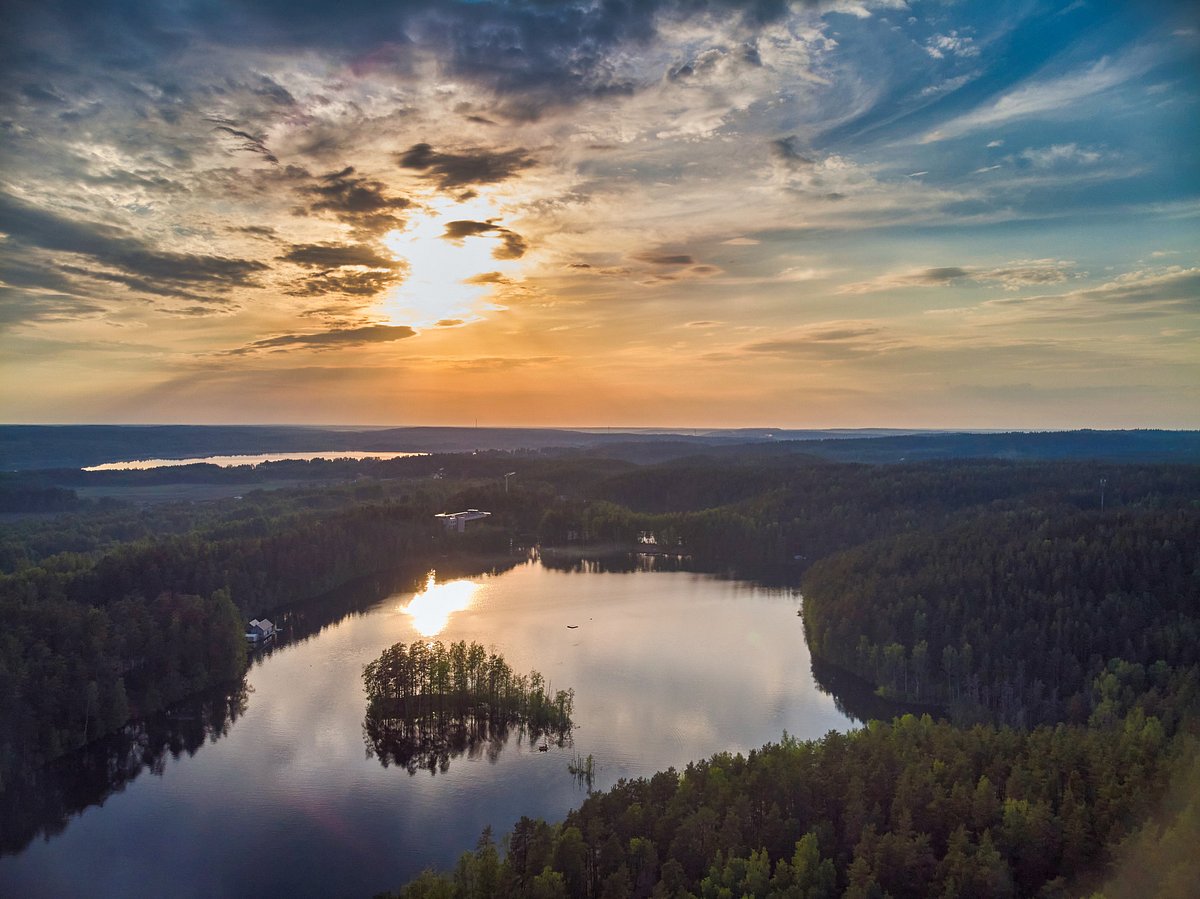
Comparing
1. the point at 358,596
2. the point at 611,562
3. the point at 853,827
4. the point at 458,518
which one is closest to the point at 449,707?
the point at 853,827

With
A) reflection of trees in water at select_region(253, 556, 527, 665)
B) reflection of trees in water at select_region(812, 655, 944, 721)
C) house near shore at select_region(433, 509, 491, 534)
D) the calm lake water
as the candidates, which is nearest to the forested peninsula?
reflection of trees in water at select_region(812, 655, 944, 721)

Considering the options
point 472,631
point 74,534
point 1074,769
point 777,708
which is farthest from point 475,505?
point 1074,769

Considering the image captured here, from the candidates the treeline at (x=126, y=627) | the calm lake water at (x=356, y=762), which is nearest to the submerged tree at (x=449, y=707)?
the calm lake water at (x=356, y=762)

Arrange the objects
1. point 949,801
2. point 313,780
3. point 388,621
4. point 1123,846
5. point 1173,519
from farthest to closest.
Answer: point 388,621
point 1173,519
point 313,780
point 949,801
point 1123,846

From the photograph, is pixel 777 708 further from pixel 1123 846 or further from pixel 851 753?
pixel 1123 846

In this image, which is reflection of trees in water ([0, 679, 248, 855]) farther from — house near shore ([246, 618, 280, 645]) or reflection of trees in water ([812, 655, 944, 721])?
reflection of trees in water ([812, 655, 944, 721])

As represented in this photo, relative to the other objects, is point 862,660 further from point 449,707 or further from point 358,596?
point 358,596
